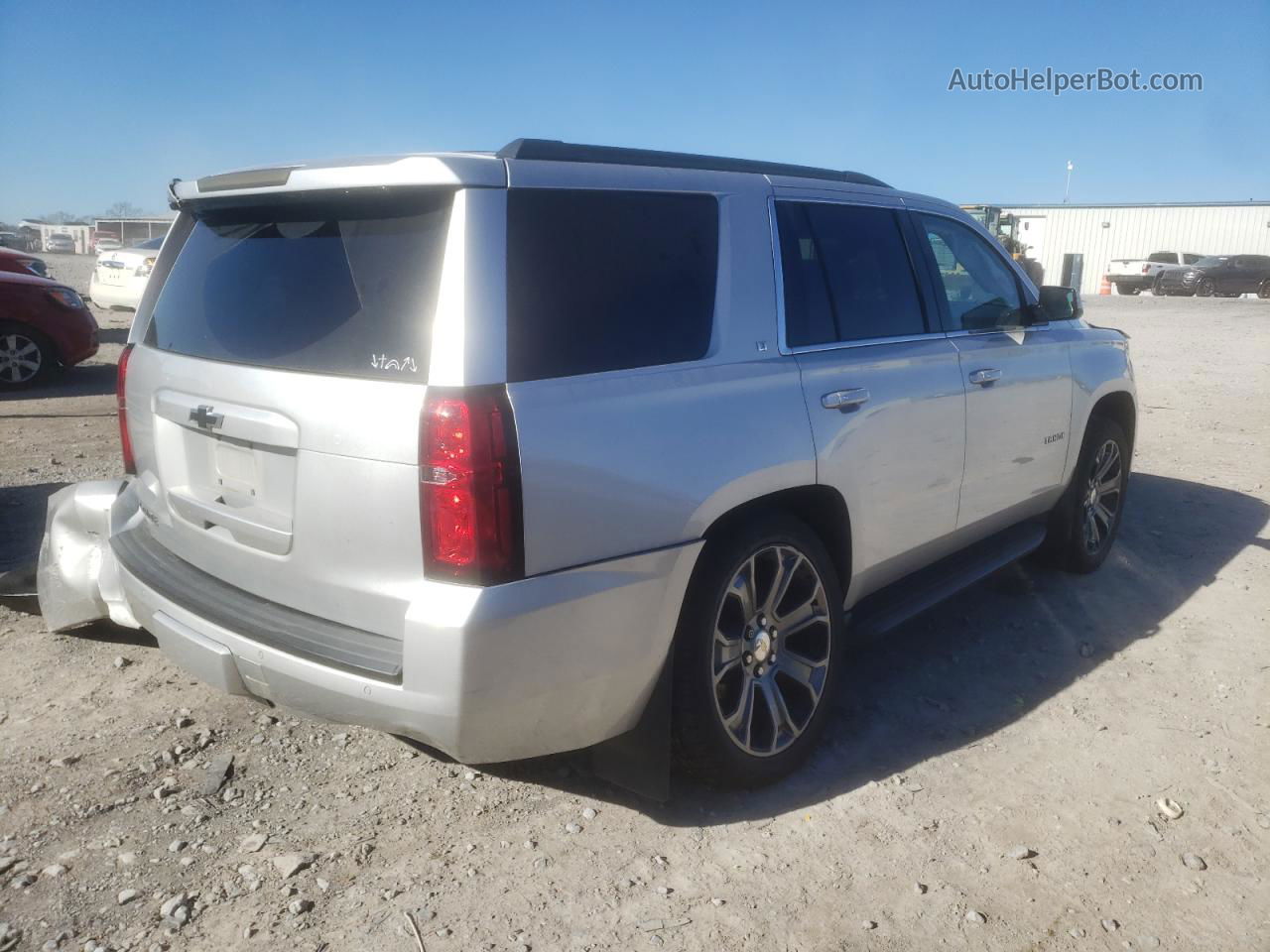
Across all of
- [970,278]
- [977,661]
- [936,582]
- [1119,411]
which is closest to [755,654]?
[936,582]

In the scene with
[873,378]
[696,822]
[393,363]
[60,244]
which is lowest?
[696,822]

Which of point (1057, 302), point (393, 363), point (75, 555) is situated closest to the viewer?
point (393, 363)

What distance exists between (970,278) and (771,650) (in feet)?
6.96

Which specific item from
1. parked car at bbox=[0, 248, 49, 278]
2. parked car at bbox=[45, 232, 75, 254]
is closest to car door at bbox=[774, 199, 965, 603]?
parked car at bbox=[0, 248, 49, 278]

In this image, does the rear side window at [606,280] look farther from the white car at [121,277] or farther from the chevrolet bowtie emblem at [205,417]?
the white car at [121,277]

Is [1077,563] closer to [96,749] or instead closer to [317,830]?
[317,830]

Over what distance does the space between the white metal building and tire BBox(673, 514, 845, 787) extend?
147ft

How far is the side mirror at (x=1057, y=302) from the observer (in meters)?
4.67

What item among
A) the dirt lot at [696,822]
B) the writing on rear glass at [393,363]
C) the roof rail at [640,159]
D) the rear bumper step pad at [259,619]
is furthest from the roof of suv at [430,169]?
the dirt lot at [696,822]

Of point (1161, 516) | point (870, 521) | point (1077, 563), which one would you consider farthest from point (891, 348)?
point (1161, 516)

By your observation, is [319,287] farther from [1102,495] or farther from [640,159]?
[1102,495]

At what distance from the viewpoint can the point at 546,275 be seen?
2.51 m

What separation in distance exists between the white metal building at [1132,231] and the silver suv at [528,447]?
44.7 meters

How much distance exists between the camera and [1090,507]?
5.18 m
